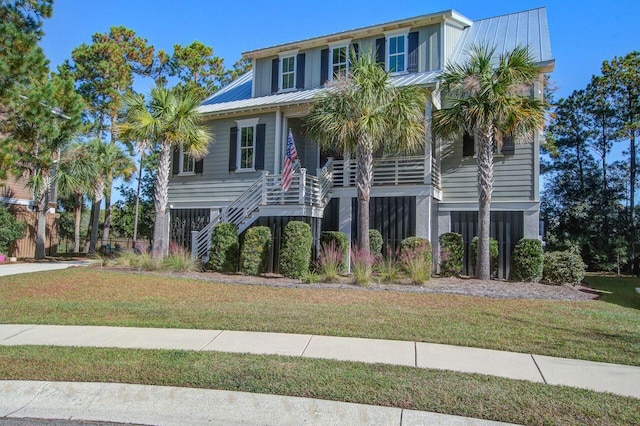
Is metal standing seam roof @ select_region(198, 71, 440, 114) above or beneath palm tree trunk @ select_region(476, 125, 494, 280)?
above

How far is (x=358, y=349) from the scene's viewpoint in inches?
241

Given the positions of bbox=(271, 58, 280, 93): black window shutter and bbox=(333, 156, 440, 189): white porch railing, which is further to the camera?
bbox=(271, 58, 280, 93): black window shutter

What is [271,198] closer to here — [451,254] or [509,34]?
[451,254]

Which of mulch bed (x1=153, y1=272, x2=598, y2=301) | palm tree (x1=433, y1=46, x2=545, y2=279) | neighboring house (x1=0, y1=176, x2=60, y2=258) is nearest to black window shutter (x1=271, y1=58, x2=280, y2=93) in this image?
palm tree (x1=433, y1=46, x2=545, y2=279)

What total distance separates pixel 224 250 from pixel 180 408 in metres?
10.3

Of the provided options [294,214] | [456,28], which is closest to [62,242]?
[294,214]

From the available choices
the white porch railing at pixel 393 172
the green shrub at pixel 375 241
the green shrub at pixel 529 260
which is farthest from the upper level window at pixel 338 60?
the green shrub at pixel 529 260

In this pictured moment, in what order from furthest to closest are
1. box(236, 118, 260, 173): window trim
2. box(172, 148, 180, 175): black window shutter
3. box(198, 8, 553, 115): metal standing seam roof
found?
box(172, 148, 180, 175): black window shutter → box(236, 118, 260, 173): window trim → box(198, 8, 553, 115): metal standing seam roof

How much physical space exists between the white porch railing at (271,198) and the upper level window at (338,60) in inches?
181

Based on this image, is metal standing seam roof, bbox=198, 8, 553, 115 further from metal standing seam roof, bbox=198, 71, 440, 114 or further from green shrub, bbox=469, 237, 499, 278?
green shrub, bbox=469, 237, 499, 278

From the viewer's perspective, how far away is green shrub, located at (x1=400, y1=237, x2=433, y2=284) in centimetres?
1186

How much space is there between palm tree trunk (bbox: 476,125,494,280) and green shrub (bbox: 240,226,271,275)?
650cm

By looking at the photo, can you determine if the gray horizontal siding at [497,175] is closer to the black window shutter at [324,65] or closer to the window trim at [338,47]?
the window trim at [338,47]

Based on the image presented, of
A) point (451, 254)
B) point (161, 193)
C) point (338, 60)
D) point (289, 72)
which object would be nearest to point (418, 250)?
point (451, 254)
